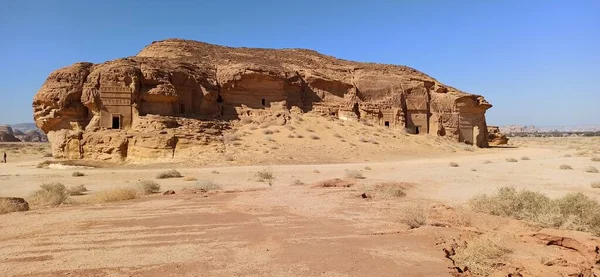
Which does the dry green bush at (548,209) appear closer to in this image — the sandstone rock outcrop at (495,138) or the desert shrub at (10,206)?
the desert shrub at (10,206)

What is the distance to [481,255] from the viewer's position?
17.3 ft

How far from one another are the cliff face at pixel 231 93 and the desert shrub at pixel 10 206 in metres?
16.8

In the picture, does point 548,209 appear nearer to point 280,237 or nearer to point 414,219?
point 414,219

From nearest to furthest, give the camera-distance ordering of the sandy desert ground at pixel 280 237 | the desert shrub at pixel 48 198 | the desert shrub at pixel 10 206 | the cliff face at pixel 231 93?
Result: 1. the sandy desert ground at pixel 280 237
2. the desert shrub at pixel 10 206
3. the desert shrub at pixel 48 198
4. the cliff face at pixel 231 93

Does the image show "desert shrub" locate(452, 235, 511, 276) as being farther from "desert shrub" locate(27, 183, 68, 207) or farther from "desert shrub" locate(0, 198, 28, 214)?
"desert shrub" locate(27, 183, 68, 207)

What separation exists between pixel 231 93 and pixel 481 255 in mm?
30066

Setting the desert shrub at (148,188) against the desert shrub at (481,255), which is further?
the desert shrub at (148,188)

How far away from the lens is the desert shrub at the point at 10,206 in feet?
30.2

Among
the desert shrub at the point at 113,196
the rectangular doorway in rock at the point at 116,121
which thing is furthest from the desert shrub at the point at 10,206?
the rectangular doorway in rock at the point at 116,121

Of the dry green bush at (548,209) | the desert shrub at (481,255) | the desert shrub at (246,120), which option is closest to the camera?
the desert shrub at (481,255)

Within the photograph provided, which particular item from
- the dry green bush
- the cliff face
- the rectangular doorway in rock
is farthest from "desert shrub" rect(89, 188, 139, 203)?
the rectangular doorway in rock

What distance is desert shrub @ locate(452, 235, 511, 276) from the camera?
5.03m

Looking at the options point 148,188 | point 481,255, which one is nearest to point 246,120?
point 148,188

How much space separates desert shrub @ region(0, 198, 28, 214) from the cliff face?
16797 millimetres
